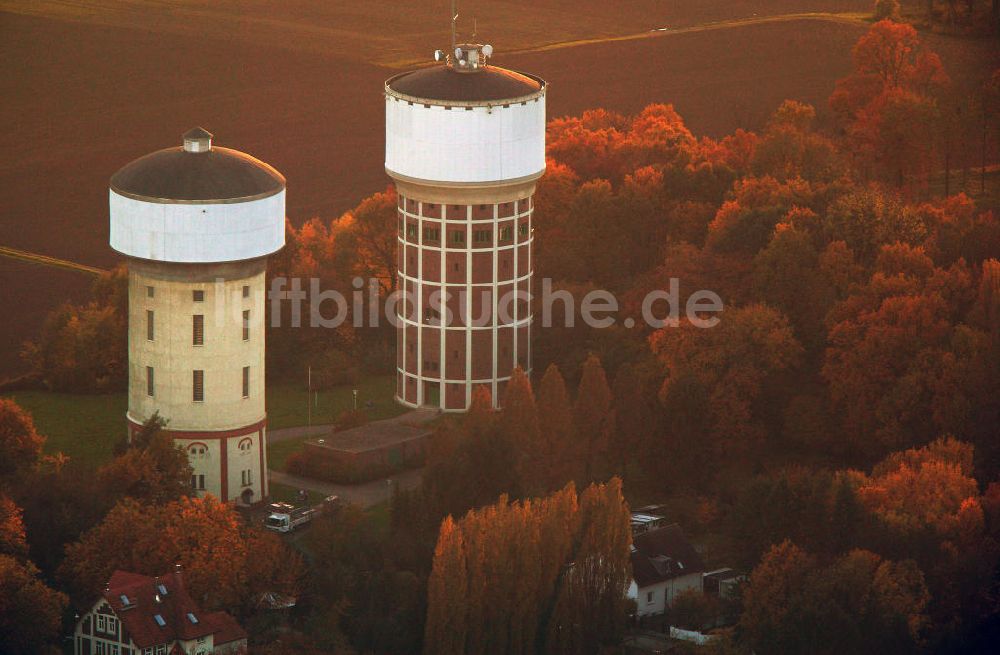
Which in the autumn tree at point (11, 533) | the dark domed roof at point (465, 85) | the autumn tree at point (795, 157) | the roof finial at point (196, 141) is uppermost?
the dark domed roof at point (465, 85)

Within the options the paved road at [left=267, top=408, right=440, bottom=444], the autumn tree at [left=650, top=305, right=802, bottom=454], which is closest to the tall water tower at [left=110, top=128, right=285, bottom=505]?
the paved road at [left=267, top=408, right=440, bottom=444]

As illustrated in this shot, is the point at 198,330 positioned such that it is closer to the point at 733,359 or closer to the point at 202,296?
the point at 202,296

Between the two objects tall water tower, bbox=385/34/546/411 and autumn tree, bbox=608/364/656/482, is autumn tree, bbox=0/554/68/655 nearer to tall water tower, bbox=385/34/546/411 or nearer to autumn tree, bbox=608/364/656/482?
autumn tree, bbox=608/364/656/482

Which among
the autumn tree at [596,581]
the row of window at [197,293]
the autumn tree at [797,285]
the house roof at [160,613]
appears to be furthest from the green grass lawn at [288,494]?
the autumn tree at [797,285]

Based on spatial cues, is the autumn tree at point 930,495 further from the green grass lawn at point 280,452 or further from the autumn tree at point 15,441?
the autumn tree at point 15,441

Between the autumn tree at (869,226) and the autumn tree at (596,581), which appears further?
the autumn tree at (869,226)

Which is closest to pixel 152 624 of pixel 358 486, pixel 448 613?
pixel 448 613
